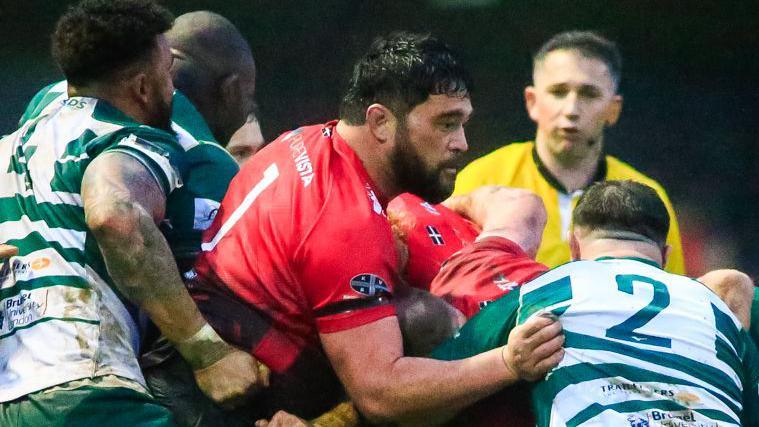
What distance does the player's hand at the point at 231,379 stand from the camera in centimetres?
298

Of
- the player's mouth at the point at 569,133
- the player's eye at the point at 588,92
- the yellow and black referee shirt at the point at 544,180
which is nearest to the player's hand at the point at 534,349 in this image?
the yellow and black referee shirt at the point at 544,180

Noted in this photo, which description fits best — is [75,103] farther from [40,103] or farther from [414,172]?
[414,172]

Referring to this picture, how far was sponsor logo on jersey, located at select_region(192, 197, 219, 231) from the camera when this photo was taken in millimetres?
3336

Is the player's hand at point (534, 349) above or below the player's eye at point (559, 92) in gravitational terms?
below

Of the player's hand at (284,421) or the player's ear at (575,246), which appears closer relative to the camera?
the player's hand at (284,421)

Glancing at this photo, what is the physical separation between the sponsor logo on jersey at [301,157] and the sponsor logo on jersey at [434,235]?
548mm

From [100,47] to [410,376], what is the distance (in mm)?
1226

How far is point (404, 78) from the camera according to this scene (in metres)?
3.28

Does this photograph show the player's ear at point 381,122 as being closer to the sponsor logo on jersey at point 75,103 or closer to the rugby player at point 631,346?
the rugby player at point 631,346

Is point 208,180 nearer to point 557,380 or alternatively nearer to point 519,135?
point 557,380

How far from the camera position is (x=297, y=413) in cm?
312

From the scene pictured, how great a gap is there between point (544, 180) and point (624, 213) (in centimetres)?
235

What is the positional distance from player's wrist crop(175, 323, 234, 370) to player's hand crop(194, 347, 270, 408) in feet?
0.04

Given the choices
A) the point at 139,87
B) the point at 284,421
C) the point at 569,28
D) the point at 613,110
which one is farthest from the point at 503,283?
the point at 569,28
